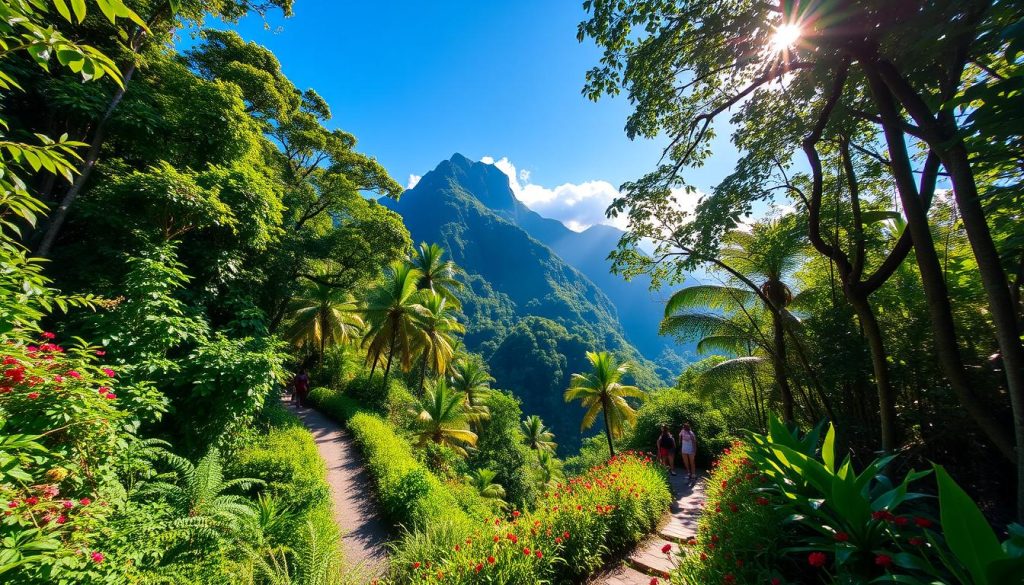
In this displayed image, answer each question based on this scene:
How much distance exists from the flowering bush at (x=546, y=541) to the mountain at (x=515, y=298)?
50409 millimetres

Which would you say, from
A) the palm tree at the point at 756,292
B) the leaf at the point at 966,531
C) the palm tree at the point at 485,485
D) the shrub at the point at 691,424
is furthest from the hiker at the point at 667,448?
the leaf at the point at 966,531

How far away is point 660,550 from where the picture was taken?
187 inches

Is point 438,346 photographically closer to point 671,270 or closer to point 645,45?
point 671,270

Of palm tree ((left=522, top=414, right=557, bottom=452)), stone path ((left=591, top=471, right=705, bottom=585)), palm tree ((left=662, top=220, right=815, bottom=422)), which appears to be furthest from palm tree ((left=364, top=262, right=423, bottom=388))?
palm tree ((left=522, top=414, right=557, bottom=452))

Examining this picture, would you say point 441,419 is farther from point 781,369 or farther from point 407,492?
point 781,369

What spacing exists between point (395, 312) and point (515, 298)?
89.5 meters

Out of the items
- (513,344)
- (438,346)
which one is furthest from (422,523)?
(513,344)

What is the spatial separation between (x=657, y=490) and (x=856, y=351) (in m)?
3.52

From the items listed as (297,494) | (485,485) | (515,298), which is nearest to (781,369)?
(297,494)

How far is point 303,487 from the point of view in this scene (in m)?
6.36

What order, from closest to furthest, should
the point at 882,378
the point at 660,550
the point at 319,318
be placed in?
the point at 882,378 < the point at 660,550 < the point at 319,318

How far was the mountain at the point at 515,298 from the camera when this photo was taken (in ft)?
200

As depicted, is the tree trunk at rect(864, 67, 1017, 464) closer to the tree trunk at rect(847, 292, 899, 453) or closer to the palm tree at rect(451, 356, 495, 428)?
the tree trunk at rect(847, 292, 899, 453)

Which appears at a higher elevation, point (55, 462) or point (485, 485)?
point (55, 462)
